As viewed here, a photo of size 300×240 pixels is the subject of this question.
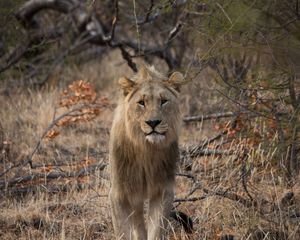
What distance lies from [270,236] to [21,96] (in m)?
5.49

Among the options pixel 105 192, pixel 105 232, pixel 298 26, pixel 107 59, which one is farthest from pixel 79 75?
pixel 298 26

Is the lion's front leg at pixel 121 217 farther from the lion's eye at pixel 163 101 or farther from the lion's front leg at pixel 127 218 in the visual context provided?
the lion's eye at pixel 163 101

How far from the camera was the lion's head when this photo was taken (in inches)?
192

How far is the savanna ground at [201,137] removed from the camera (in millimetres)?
5125

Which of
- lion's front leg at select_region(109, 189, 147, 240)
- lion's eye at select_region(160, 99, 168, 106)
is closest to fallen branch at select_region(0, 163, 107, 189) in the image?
lion's front leg at select_region(109, 189, 147, 240)

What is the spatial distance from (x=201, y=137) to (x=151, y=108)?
3.73 metres

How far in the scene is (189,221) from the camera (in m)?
5.58

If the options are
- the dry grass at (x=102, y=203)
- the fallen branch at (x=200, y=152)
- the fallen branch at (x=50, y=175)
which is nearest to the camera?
the dry grass at (x=102, y=203)

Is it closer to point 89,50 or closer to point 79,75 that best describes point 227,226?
point 79,75

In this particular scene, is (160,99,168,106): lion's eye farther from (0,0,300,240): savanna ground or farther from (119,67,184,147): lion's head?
(0,0,300,240): savanna ground

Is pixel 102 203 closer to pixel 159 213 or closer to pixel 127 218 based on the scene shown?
pixel 127 218

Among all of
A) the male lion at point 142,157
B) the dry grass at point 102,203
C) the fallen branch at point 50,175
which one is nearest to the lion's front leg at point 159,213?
the male lion at point 142,157

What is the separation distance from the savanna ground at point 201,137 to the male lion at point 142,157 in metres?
0.32

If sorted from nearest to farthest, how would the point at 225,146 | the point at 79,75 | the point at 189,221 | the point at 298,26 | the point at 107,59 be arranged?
1. the point at 298,26
2. the point at 189,221
3. the point at 225,146
4. the point at 79,75
5. the point at 107,59
